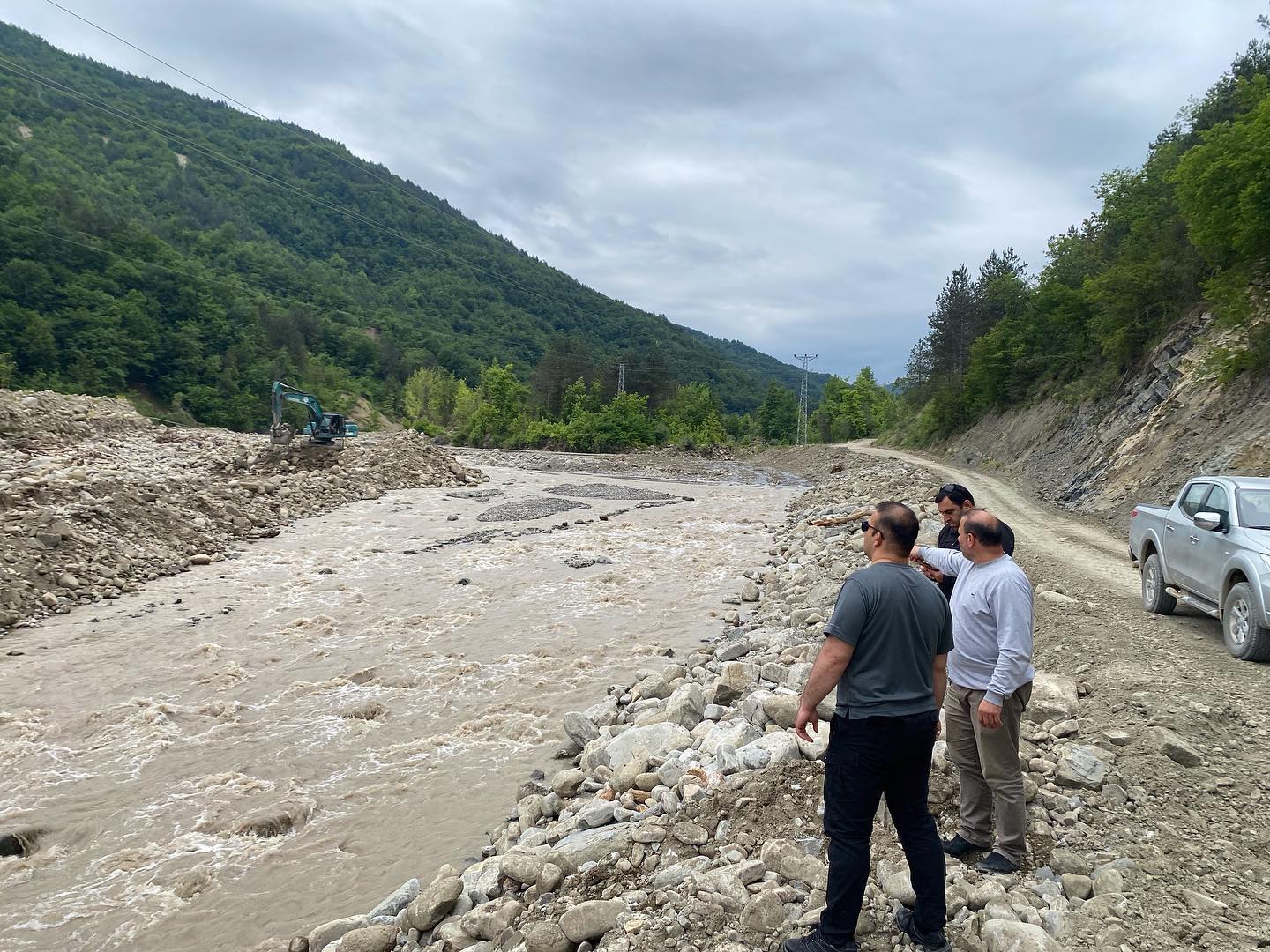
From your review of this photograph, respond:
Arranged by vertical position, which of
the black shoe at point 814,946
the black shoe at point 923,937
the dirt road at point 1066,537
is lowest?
the black shoe at point 814,946

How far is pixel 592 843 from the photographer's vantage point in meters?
4.53

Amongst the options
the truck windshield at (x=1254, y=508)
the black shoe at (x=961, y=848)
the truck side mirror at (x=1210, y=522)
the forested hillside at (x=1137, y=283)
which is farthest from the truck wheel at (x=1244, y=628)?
the forested hillside at (x=1137, y=283)

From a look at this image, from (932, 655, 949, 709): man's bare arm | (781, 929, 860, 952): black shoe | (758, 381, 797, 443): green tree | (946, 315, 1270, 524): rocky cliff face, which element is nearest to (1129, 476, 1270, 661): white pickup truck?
(932, 655, 949, 709): man's bare arm

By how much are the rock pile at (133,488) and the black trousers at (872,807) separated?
14.1 m

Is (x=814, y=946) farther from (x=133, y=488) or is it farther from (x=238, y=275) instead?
(x=238, y=275)

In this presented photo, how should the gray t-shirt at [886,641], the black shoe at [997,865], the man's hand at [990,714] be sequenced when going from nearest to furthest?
the gray t-shirt at [886,641]
the man's hand at [990,714]
the black shoe at [997,865]

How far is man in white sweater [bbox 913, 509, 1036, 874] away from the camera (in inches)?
143

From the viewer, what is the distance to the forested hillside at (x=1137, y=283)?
1539 cm

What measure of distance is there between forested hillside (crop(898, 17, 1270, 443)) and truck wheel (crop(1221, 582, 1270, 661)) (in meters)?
12.2

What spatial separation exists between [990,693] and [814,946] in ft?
5.02

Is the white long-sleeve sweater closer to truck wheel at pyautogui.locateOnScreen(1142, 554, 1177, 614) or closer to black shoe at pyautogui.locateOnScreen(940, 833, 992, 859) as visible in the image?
black shoe at pyautogui.locateOnScreen(940, 833, 992, 859)

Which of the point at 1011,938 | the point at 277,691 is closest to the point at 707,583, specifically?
the point at 277,691

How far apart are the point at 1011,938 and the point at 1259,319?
62.0ft

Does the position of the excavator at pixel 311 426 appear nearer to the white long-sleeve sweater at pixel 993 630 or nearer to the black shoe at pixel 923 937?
the white long-sleeve sweater at pixel 993 630
